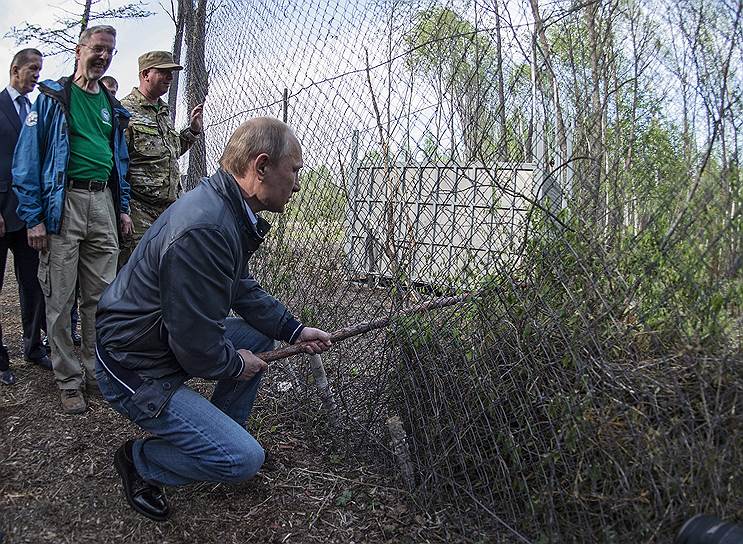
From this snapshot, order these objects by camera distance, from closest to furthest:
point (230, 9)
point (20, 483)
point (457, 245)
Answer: point (457, 245) < point (20, 483) < point (230, 9)

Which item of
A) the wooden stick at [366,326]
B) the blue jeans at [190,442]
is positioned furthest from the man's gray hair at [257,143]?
the blue jeans at [190,442]

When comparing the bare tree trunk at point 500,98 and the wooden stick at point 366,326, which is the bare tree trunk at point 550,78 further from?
the wooden stick at point 366,326

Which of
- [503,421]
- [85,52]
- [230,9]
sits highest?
[230,9]

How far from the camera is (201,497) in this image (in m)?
2.87

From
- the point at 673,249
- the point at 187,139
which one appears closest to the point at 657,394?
the point at 673,249

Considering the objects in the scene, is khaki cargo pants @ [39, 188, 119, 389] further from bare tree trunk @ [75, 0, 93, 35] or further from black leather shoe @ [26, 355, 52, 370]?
bare tree trunk @ [75, 0, 93, 35]

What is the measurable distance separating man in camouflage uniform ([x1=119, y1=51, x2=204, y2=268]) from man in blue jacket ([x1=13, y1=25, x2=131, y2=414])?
0.35 meters

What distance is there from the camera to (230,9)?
14.6 ft

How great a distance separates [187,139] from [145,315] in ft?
8.20

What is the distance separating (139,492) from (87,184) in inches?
70.1

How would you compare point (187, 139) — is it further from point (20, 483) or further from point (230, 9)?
point (20, 483)

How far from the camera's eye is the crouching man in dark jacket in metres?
2.34

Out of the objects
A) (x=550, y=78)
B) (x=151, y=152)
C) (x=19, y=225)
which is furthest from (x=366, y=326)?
(x=19, y=225)

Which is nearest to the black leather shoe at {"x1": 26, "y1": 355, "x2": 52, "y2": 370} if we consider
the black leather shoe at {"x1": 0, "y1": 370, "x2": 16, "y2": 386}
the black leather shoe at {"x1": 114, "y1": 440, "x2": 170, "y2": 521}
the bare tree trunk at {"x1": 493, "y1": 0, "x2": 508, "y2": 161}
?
the black leather shoe at {"x1": 0, "y1": 370, "x2": 16, "y2": 386}
